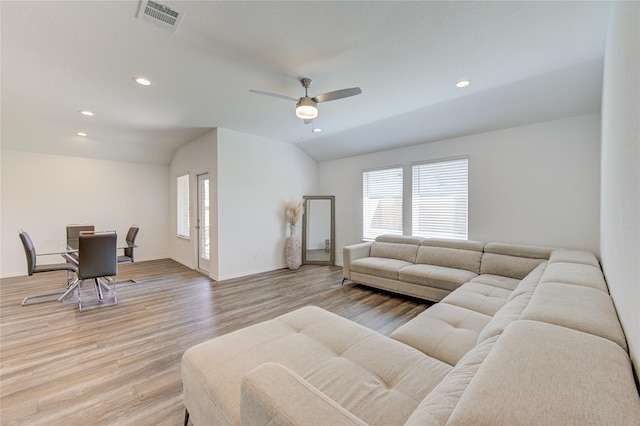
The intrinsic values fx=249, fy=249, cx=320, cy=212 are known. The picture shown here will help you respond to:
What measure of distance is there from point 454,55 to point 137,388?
377 cm

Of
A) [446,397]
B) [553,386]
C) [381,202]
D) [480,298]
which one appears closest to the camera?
[553,386]

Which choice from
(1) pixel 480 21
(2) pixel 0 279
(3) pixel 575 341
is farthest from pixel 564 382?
(2) pixel 0 279

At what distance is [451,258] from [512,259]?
27.4 inches

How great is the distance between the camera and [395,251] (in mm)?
4172

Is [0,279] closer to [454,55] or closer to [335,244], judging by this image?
[335,244]

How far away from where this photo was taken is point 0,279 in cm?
452

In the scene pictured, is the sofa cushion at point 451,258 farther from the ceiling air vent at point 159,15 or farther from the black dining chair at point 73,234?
the black dining chair at point 73,234

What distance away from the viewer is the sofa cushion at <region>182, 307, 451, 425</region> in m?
1.05

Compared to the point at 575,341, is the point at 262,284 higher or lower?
lower

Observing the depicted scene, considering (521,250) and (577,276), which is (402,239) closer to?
(521,250)

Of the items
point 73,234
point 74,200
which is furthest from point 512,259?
point 74,200

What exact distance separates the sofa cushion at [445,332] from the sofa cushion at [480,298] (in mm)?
131

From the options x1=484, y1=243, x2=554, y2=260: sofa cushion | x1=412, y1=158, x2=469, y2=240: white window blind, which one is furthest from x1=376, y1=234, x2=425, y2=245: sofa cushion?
x1=484, y1=243, x2=554, y2=260: sofa cushion

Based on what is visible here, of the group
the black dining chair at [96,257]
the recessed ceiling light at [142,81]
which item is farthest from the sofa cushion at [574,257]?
the black dining chair at [96,257]
